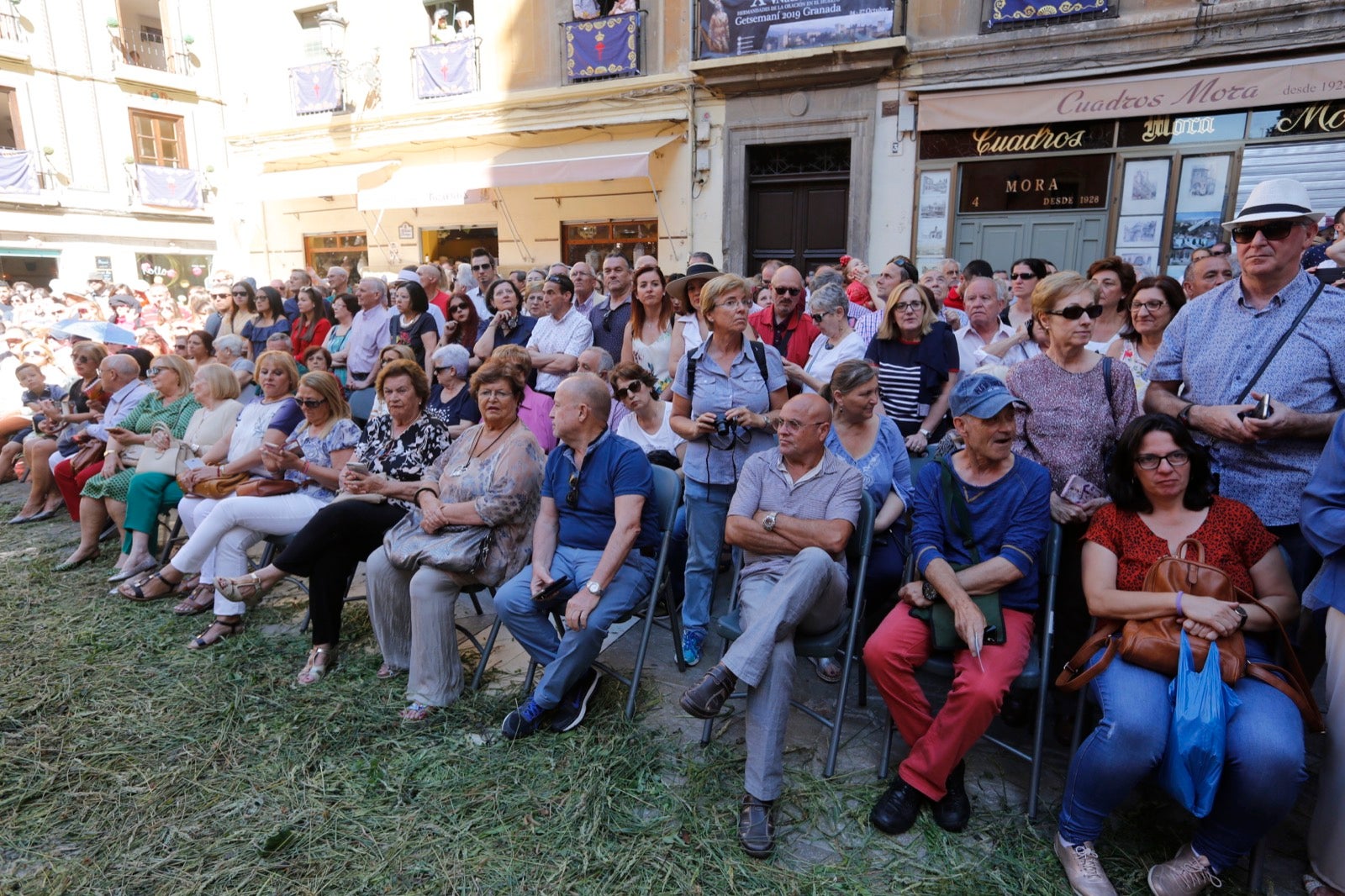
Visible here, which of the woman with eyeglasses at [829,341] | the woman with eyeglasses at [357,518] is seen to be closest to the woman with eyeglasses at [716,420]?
the woman with eyeglasses at [829,341]

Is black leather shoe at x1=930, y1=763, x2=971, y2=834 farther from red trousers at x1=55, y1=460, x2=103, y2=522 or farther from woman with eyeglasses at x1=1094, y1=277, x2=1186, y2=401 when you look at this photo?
red trousers at x1=55, y1=460, x2=103, y2=522

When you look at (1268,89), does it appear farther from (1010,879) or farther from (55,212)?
A: (55,212)

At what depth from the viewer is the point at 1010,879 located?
7.73ft

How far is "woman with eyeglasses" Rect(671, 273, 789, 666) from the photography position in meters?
3.67

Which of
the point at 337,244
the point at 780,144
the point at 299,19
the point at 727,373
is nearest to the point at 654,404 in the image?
the point at 727,373

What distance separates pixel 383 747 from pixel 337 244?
15.9 meters

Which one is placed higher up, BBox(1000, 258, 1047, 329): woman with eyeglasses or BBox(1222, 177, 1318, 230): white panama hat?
BBox(1222, 177, 1318, 230): white panama hat

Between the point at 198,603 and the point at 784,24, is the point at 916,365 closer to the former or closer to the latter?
the point at 198,603

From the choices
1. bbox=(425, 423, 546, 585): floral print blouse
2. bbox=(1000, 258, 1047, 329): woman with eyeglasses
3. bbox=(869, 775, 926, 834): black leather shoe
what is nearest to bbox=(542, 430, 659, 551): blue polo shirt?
bbox=(425, 423, 546, 585): floral print blouse

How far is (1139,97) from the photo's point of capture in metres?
9.35

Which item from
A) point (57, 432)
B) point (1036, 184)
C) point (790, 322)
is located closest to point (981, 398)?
point (790, 322)

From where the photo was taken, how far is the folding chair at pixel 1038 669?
262 centimetres

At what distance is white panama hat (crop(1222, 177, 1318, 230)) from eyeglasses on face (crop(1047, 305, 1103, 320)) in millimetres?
501

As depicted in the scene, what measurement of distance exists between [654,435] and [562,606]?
1478mm
